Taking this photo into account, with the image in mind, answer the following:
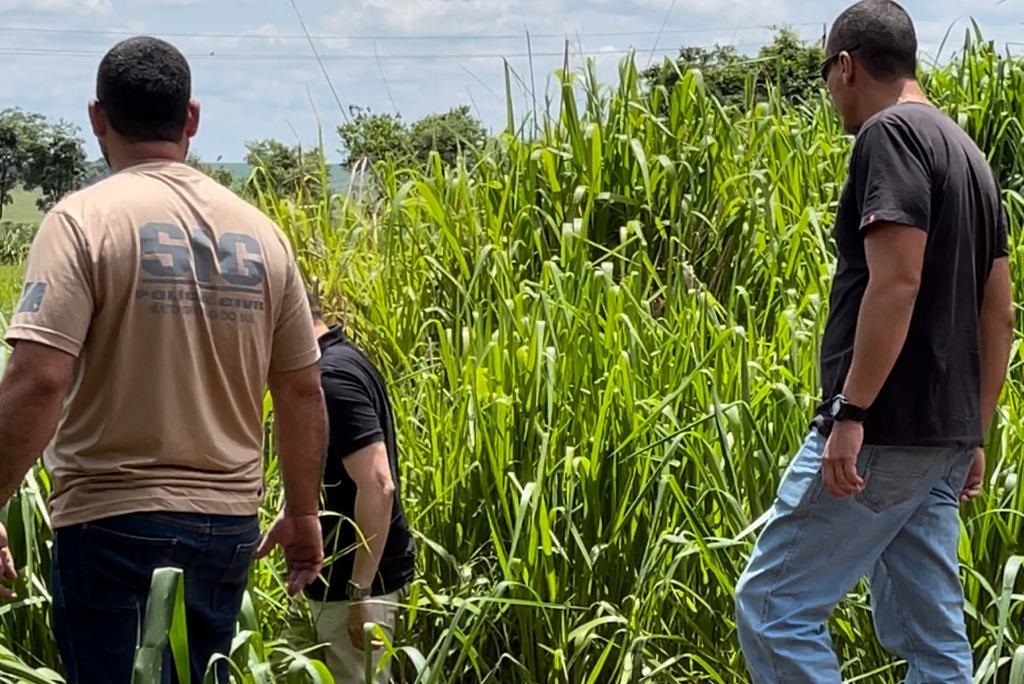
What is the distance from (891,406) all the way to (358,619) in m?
1.26

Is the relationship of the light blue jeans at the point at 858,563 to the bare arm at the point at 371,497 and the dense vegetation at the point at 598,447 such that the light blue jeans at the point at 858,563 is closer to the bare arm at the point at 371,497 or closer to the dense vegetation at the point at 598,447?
the dense vegetation at the point at 598,447

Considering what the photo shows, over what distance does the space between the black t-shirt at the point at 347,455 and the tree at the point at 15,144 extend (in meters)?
58.5

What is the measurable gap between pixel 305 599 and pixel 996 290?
174 cm

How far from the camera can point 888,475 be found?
95.6 inches

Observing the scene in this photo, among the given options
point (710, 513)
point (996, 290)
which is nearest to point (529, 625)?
point (710, 513)

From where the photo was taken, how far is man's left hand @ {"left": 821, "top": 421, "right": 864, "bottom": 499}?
7.75ft

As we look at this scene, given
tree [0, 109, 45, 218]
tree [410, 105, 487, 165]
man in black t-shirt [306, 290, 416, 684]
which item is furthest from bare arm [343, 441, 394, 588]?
tree [0, 109, 45, 218]

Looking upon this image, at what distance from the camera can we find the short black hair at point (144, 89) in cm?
221

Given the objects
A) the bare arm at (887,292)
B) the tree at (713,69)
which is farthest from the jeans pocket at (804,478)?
the tree at (713,69)

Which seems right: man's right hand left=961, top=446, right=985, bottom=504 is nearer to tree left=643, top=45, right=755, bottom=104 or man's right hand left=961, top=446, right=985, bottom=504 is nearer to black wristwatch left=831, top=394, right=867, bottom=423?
black wristwatch left=831, top=394, right=867, bottom=423

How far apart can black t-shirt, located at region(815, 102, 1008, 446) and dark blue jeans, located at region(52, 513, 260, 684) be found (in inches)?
45.8

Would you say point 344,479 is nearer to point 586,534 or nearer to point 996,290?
point 586,534

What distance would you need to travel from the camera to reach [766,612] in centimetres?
249

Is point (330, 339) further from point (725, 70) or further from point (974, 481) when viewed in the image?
point (725, 70)
